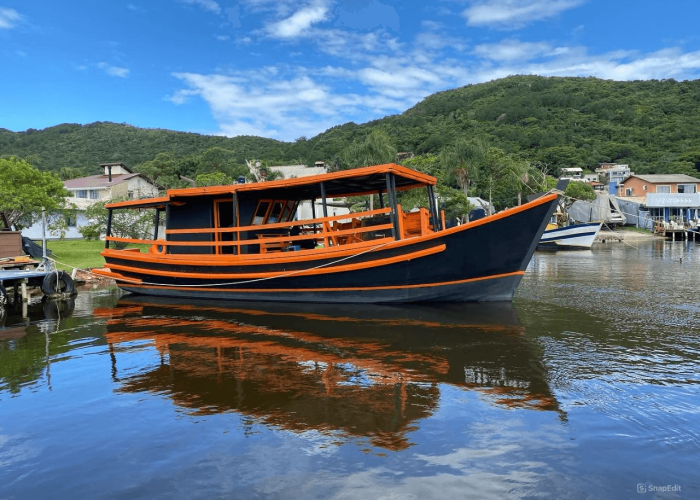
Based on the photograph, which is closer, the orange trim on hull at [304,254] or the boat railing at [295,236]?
the orange trim on hull at [304,254]

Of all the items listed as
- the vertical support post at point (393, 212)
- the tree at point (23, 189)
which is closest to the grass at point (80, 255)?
the tree at point (23, 189)

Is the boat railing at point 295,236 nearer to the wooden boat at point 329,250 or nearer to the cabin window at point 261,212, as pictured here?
the wooden boat at point 329,250

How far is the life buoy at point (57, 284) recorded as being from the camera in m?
13.5

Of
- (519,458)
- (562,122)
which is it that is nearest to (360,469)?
(519,458)

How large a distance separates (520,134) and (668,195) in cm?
3856

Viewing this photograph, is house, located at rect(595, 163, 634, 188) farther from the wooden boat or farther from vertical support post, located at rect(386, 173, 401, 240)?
vertical support post, located at rect(386, 173, 401, 240)

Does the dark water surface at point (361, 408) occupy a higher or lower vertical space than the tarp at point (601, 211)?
lower

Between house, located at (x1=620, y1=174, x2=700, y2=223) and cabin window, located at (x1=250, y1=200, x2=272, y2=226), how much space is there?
44128 millimetres

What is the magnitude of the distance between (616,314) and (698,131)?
278 feet

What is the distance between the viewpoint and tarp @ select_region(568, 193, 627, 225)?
4806cm

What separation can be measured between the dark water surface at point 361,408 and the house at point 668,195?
45366mm

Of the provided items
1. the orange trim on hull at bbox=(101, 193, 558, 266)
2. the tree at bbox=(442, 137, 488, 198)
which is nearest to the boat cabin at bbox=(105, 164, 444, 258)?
the orange trim on hull at bbox=(101, 193, 558, 266)

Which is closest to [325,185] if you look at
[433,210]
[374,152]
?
[433,210]

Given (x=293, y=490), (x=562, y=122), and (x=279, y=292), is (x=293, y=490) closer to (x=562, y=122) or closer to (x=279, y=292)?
(x=279, y=292)
